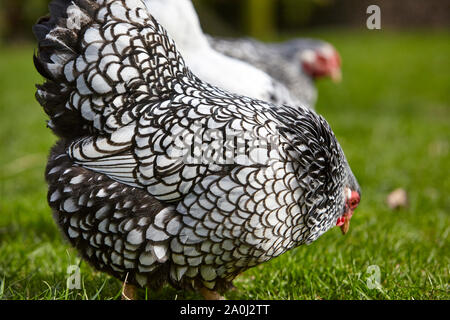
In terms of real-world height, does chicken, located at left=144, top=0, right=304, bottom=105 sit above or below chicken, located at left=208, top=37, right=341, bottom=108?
above

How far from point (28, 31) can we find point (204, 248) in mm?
15159

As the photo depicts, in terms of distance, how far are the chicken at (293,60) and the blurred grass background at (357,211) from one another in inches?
27.4

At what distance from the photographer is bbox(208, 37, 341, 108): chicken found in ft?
15.2

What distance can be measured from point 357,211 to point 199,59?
143cm

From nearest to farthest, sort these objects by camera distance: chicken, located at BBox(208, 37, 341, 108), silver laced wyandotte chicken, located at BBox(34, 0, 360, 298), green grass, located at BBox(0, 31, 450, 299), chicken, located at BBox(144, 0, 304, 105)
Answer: silver laced wyandotte chicken, located at BBox(34, 0, 360, 298), green grass, located at BBox(0, 31, 450, 299), chicken, located at BBox(144, 0, 304, 105), chicken, located at BBox(208, 37, 341, 108)

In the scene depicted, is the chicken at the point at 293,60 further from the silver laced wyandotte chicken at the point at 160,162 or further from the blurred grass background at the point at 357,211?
the silver laced wyandotte chicken at the point at 160,162

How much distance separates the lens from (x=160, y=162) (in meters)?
1.85

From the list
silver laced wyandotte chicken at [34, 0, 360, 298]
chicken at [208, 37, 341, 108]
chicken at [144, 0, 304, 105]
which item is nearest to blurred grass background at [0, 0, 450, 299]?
silver laced wyandotte chicken at [34, 0, 360, 298]

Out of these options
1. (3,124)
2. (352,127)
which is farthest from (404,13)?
(3,124)

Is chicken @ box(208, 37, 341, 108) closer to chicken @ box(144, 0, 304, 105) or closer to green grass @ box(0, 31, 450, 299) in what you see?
green grass @ box(0, 31, 450, 299)

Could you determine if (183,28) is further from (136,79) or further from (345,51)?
(345,51)

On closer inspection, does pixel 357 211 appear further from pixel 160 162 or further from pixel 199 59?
pixel 160 162

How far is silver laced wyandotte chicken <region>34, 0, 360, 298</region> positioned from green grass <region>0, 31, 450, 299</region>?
0.28 metres

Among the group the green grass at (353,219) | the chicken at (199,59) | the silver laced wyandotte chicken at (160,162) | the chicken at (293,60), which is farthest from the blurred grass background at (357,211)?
the chicken at (199,59)
